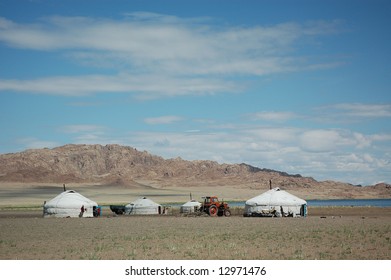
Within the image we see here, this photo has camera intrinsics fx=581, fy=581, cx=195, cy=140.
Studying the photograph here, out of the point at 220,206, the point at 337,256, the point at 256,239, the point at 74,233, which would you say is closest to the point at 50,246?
the point at 74,233

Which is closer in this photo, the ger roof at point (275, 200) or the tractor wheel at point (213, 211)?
the ger roof at point (275, 200)

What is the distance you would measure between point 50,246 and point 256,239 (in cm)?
867

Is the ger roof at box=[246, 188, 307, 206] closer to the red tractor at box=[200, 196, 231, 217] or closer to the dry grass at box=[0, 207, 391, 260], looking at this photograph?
the red tractor at box=[200, 196, 231, 217]

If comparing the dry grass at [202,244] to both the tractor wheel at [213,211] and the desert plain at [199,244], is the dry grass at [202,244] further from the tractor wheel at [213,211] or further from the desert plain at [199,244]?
the tractor wheel at [213,211]

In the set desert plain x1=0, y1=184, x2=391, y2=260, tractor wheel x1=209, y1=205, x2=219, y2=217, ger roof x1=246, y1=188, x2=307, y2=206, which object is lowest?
desert plain x1=0, y1=184, x2=391, y2=260

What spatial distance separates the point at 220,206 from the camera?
4800 cm

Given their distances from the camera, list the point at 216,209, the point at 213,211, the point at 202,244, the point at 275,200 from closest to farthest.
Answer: the point at 202,244, the point at 275,200, the point at 213,211, the point at 216,209

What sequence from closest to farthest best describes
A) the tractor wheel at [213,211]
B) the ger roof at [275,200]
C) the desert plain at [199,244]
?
1. the desert plain at [199,244]
2. the ger roof at [275,200]
3. the tractor wheel at [213,211]

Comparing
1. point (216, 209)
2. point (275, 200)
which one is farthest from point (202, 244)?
point (216, 209)

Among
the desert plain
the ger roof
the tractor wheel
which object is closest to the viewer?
the desert plain

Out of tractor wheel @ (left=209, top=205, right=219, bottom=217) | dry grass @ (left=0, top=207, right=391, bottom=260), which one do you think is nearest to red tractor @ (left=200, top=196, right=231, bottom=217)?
tractor wheel @ (left=209, top=205, right=219, bottom=217)

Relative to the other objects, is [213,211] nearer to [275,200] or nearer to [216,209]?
[216,209]

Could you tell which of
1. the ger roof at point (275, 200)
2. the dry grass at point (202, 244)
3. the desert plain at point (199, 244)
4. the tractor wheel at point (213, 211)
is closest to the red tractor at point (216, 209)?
the tractor wheel at point (213, 211)
